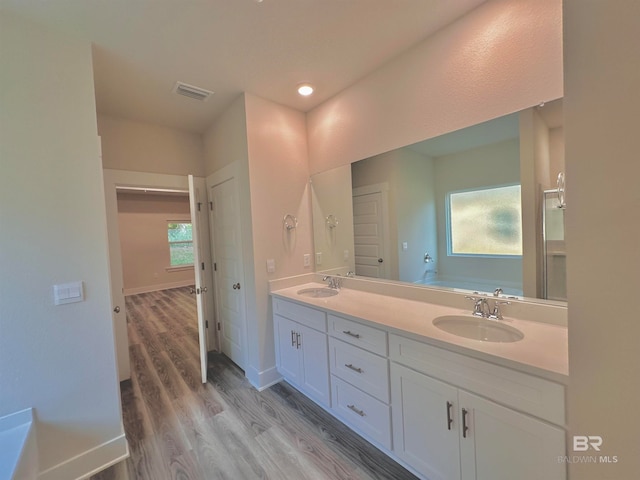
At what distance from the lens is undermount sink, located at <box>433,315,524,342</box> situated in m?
1.43

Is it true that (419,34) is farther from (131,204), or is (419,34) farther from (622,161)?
(131,204)

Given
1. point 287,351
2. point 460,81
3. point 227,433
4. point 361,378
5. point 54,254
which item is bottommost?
point 227,433

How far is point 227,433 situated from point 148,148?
293 centimetres

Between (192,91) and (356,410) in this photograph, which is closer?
(356,410)

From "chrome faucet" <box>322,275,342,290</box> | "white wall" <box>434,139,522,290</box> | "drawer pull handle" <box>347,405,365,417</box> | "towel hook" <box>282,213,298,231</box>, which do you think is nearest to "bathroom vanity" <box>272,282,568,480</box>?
"drawer pull handle" <box>347,405,365,417</box>

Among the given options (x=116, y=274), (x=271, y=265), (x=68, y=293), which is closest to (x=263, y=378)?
(x=271, y=265)

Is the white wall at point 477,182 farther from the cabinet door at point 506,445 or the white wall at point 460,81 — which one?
the cabinet door at point 506,445

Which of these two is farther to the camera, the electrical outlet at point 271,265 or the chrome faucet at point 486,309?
the electrical outlet at point 271,265

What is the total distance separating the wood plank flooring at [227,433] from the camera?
1.62m

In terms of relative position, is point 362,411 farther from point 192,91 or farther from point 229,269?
point 192,91

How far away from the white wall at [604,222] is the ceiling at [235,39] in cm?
124

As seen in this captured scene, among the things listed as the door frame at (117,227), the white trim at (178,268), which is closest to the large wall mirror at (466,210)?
the door frame at (117,227)

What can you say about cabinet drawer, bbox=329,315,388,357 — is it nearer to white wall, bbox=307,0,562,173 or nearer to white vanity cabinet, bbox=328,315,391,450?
white vanity cabinet, bbox=328,315,391,450

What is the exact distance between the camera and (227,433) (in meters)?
1.94
